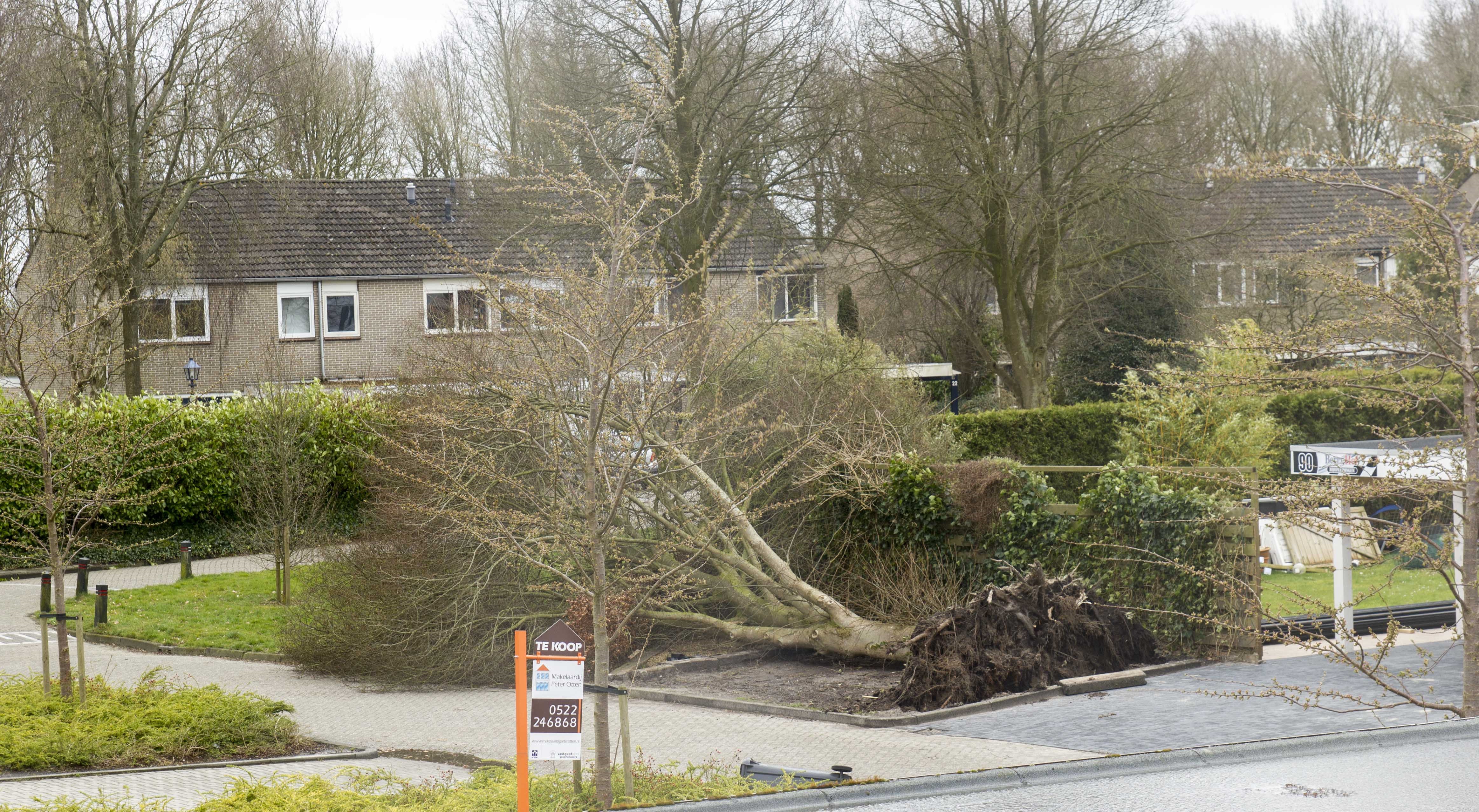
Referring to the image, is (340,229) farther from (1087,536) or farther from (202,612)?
(1087,536)

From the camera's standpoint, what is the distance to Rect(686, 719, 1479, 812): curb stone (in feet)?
20.3

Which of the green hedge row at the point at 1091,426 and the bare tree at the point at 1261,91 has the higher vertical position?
the bare tree at the point at 1261,91

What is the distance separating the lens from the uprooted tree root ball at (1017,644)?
11.0 m

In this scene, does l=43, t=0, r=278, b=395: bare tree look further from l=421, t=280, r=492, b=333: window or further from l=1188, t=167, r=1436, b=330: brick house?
l=1188, t=167, r=1436, b=330: brick house

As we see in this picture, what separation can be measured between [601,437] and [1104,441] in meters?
16.8

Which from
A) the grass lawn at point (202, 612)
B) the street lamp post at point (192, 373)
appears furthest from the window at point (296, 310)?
the grass lawn at point (202, 612)

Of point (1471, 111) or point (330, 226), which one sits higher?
point (1471, 111)

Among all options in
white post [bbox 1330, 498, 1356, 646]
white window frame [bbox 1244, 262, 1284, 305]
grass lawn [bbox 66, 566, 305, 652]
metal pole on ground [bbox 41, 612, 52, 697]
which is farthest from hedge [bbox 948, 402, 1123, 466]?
metal pole on ground [bbox 41, 612, 52, 697]

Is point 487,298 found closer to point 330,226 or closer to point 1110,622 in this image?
point 1110,622

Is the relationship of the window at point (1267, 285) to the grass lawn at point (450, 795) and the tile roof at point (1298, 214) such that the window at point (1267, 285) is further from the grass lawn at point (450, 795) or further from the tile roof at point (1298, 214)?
the grass lawn at point (450, 795)

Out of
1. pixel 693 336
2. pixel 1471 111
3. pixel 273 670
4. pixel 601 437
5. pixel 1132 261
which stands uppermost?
pixel 1471 111

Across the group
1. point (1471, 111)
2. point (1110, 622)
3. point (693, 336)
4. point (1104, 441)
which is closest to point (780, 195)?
point (1104, 441)

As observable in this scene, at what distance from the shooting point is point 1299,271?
831cm

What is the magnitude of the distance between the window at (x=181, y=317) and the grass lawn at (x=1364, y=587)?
2383 cm
